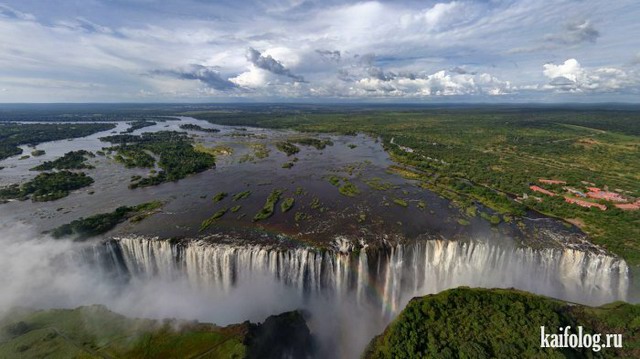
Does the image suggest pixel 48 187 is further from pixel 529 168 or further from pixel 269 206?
pixel 529 168

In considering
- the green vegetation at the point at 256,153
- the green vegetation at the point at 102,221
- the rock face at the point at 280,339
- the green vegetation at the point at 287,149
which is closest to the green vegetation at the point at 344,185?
the rock face at the point at 280,339

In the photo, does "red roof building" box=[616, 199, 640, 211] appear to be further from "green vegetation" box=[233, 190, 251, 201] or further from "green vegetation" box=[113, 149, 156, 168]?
"green vegetation" box=[113, 149, 156, 168]

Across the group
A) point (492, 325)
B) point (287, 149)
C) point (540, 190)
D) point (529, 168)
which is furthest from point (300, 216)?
point (529, 168)

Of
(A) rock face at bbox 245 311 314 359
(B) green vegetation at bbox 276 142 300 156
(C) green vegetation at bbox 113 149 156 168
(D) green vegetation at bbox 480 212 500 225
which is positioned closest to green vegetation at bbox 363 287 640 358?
(A) rock face at bbox 245 311 314 359

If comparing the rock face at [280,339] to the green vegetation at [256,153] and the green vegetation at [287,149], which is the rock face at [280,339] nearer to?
the green vegetation at [256,153]

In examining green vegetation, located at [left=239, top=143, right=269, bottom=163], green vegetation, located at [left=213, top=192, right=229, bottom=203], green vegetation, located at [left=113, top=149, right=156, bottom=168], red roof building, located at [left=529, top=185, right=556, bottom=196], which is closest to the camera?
green vegetation, located at [left=213, top=192, right=229, bottom=203]

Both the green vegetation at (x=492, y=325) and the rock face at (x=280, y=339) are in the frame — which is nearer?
the green vegetation at (x=492, y=325)

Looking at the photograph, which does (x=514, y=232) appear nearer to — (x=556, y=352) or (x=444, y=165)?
(x=556, y=352)
